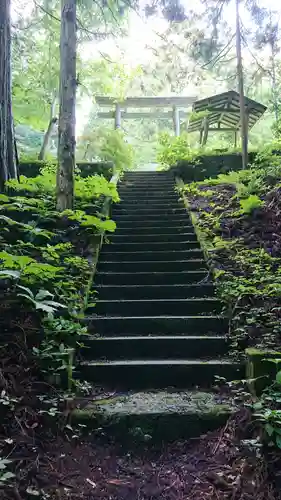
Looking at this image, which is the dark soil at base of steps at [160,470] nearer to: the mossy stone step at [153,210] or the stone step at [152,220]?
the stone step at [152,220]

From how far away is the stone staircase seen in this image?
3578 millimetres

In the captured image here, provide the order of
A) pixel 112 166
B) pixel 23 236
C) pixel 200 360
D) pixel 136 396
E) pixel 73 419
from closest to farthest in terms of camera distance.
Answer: pixel 73 419 < pixel 136 396 < pixel 200 360 < pixel 23 236 < pixel 112 166

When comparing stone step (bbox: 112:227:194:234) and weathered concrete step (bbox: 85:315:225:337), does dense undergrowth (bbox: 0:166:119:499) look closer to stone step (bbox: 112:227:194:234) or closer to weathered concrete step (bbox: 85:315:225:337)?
weathered concrete step (bbox: 85:315:225:337)

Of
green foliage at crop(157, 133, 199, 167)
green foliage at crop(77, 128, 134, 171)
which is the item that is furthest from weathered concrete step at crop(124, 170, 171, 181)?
green foliage at crop(77, 128, 134, 171)

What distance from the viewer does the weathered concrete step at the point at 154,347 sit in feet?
12.8

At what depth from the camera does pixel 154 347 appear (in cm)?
391

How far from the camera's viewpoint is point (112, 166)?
11438 mm

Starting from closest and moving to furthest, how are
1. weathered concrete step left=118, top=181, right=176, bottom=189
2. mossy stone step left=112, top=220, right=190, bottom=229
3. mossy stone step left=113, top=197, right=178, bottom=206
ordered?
mossy stone step left=112, top=220, right=190, bottom=229
mossy stone step left=113, top=197, right=178, bottom=206
weathered concrete step left=118, top=181, right=176, bottom=189

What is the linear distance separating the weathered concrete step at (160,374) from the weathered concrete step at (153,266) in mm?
2201

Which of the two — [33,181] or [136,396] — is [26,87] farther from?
[136,396]

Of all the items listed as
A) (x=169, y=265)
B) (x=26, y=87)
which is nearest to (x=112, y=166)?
(x=26, y=87)

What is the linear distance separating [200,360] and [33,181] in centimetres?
467

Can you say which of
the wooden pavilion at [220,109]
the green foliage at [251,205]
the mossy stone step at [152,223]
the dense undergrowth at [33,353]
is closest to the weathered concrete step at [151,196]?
the mossy stone step at [152,223]

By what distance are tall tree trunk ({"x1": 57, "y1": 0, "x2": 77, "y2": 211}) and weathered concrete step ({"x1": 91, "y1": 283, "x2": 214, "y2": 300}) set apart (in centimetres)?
200
